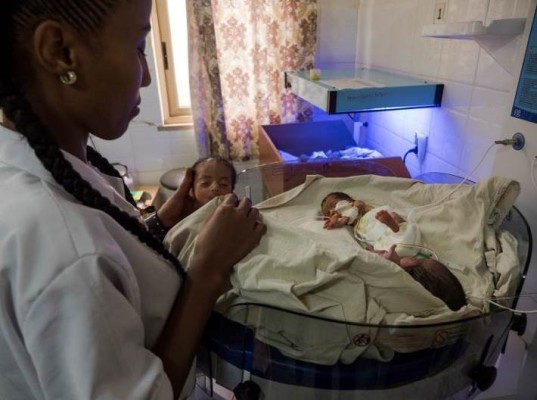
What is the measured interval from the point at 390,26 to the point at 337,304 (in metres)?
1.58

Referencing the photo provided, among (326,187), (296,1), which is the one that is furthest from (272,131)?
(326,187)

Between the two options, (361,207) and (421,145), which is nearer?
(361,207)

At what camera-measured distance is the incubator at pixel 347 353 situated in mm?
585

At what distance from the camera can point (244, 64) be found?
2.20 metres

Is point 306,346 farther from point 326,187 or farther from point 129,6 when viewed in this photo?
point 326,187

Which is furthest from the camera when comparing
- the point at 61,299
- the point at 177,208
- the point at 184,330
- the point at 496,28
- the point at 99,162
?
the point at 177,208

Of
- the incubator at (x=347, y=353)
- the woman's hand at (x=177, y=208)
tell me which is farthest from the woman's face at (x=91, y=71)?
the woman's hand at (x=177, y=208)

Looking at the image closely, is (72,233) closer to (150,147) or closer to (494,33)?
(494,33)

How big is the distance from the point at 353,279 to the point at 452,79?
3.24 feet

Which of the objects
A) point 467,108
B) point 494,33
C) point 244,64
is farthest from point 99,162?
point 244,64

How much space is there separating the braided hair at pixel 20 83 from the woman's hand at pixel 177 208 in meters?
0.60

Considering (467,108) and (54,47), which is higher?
(54,47)

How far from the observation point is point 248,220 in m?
0.74

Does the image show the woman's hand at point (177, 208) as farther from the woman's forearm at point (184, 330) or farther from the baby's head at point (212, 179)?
the woman's forearm at point (184, 330)
